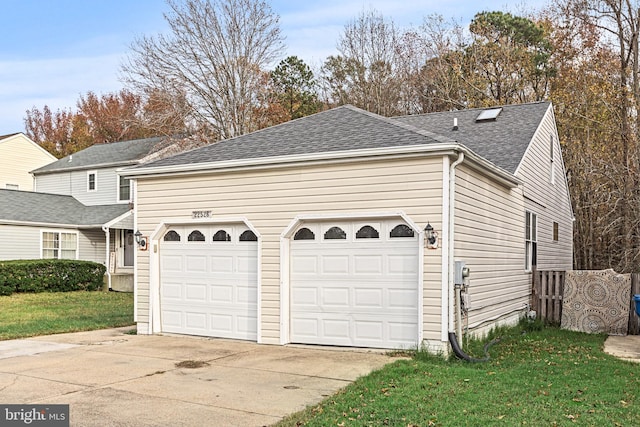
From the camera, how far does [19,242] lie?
75.2 feet

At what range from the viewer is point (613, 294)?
12828 millimetres

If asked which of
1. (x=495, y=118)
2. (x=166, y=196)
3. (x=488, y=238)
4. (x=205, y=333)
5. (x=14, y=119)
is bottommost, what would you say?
(x=205, y=333)

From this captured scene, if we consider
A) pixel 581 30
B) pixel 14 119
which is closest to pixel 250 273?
pixel 581 30

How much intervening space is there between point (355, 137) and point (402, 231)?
1.85 metres

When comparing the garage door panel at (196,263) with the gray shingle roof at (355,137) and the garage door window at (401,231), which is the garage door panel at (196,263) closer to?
the gray shingle roof at (355,137)

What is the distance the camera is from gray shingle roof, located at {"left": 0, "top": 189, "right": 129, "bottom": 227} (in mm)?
23453

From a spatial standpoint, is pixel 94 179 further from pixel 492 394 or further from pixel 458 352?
pixel 492 394

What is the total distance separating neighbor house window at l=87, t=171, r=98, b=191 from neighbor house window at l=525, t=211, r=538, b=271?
19.4m

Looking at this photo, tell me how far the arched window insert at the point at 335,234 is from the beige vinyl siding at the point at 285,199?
13.0 inches

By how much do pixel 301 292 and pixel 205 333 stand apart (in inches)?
85.8

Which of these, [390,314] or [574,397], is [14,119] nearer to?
[390,314]

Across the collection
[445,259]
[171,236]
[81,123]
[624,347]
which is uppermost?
[81,123]

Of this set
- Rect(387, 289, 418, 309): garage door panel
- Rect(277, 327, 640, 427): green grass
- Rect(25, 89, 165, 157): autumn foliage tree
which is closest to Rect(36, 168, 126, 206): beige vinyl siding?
Rect(25, 89, 165, 157): autumn foliage tree

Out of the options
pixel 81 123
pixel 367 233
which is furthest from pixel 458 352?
pixel 81 123
